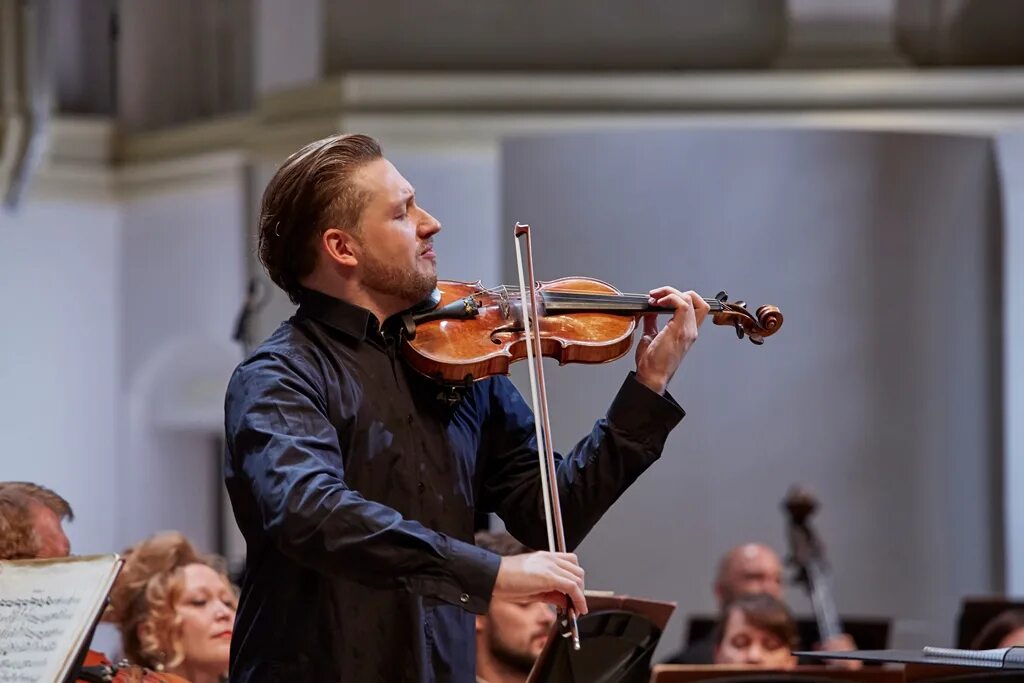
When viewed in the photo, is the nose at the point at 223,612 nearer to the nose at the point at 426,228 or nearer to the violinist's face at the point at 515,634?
the violinist's face at the point at 515,634

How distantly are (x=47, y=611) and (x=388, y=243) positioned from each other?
2.48ft

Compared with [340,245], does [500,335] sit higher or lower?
lower

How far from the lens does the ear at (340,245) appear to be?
2580 millimetres

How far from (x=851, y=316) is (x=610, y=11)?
175 cm

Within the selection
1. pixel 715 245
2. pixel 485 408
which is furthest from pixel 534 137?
pixel 485 408

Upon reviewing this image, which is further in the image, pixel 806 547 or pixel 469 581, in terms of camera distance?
pixel 806 547

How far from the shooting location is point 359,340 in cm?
259

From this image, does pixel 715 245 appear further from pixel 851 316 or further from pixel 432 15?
pixel 432 15

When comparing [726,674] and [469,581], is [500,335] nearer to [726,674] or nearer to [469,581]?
[469,581]

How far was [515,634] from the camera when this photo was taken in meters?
4.04

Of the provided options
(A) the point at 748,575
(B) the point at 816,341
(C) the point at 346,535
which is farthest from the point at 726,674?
(B) the point at 816,341

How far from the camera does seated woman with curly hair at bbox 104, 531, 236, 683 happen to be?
4066 millimetres

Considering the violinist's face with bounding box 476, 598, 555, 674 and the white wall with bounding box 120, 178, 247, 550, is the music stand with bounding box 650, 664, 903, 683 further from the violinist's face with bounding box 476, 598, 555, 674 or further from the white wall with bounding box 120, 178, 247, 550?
the white wall with bounding box 120, 178, 247, 550

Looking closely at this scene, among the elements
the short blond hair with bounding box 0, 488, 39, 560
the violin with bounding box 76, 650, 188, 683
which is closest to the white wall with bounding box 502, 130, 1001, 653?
the violin with bounding box 76, 650, 188, 683
